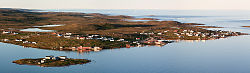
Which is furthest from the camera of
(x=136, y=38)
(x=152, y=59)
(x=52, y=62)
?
(x=136, y=38)

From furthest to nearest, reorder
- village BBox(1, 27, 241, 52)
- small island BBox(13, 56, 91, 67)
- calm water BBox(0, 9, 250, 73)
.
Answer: village BBox(1, 27, 241, 52) < small island BBox(13, 56, 91, 67) < calm water BBox(0, 9, 250, 73)

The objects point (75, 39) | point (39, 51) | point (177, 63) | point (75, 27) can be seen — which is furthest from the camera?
point (75, 27)

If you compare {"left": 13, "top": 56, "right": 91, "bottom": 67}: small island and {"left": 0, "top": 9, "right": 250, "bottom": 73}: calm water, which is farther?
{"left": 13, "top": 56, "right": 91, "bottom": 67}: small island

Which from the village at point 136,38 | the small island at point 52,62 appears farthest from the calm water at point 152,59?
the village at point 136,38

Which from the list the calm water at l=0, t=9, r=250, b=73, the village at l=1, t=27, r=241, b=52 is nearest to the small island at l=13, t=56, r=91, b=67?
the calm water at l=0, t=9, r=250, b=73

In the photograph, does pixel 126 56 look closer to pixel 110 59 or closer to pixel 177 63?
pixel 110 59

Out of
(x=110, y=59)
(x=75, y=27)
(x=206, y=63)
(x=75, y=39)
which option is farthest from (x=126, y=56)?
(x=75, y=27)

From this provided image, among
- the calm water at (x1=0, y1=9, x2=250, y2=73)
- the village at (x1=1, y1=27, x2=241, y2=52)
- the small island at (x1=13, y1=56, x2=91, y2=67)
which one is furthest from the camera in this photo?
the village at (x1=1, y1=27, x2=241, y2=52)

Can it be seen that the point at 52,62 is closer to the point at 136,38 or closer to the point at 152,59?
the point at 152,59

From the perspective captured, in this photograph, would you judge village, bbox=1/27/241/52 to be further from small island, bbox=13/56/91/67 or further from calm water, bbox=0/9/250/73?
small island, bbox=13/56/91/67

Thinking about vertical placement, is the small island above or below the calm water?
above

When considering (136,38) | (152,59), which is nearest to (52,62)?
(152,59)
